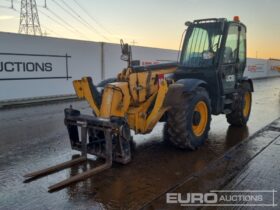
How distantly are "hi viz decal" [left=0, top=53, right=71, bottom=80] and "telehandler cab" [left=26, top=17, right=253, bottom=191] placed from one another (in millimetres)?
6761

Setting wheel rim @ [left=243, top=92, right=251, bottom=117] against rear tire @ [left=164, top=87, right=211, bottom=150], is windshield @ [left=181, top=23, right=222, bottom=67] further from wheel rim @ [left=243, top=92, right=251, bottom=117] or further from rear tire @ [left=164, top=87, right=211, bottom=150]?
wheel rim @ [left=243, top=92, right=251, bottom=117]

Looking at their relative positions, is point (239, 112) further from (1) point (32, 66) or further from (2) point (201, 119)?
(1) point (32, 66)

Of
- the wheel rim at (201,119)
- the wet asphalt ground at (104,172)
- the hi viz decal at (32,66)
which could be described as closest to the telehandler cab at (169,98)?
the wheel rim at (201,119)

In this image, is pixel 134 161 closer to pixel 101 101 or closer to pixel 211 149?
pixel 101 101

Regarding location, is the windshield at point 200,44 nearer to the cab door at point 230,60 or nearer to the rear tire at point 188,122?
the cab door at point 230,60

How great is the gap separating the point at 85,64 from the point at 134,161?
33.0 feet

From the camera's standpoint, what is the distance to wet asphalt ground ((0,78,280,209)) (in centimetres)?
→ 356

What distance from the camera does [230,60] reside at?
6719 millimetres

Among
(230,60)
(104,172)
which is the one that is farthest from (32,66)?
(104,172)

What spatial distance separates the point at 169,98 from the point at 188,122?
1.73ft

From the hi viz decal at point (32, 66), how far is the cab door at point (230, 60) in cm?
808

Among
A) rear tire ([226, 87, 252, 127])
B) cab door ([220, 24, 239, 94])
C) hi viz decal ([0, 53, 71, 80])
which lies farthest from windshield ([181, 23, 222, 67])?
hi viz decal ([0, 53, 71, 80])

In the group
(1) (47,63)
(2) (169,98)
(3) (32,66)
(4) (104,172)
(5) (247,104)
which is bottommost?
(4) (104,172)

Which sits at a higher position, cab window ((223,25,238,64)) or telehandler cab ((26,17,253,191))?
cab window ((223,25,238,64))
